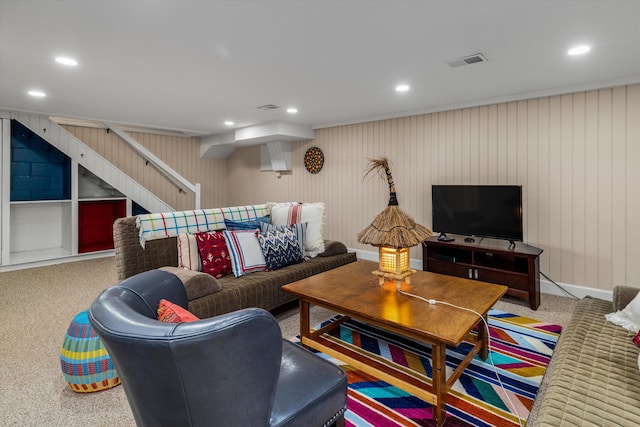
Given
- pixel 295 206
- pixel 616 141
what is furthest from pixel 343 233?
pixel 616 141

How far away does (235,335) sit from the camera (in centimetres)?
89

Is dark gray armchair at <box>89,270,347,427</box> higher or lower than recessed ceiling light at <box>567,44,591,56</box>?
lower

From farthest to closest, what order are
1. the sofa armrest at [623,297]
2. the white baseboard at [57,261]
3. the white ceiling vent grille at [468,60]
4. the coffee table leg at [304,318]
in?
the white baseboard at [57,261]
the white ceiling vent grille at [468,60]
the coffee table leg at [304,318]
the sofa armrest at [623,297]

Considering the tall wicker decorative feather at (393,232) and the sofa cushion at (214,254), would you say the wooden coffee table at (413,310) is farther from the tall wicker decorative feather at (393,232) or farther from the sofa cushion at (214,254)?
the sofa cushion at (214,254)

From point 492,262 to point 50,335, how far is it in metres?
4.23

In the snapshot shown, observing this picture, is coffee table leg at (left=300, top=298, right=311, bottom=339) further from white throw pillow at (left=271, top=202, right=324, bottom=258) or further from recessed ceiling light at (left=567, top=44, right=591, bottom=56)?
recessed ceiling light at (left=567, top=44, right=591, bottom=56)

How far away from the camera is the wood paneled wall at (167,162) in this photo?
5.85m

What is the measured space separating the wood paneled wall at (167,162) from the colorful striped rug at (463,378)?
5.35 m

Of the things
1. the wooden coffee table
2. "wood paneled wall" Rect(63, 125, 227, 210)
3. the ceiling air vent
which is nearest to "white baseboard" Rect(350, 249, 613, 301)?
the wooden coffee table

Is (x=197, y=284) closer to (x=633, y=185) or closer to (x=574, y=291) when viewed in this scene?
(x=574, y=291)

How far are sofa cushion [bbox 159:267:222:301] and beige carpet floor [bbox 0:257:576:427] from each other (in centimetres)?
69

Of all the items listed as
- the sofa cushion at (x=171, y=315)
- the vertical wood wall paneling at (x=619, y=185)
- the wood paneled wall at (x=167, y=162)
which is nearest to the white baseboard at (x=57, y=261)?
the wood paneled wall at (x=167, y=162)

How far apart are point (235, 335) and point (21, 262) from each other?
5.51 metres

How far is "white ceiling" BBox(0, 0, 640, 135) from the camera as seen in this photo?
76.0 inches
